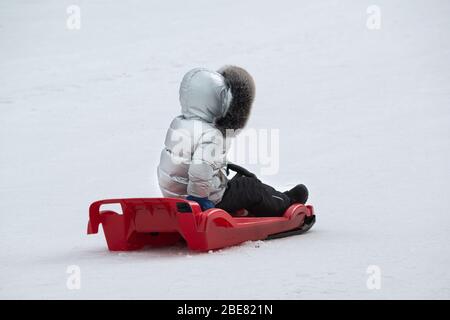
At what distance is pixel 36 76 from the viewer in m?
12.0

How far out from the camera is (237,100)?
15.2 ft

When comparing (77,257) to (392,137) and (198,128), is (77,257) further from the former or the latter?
(392,137)

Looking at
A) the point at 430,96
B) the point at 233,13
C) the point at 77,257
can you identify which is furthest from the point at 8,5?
the point at 77,257

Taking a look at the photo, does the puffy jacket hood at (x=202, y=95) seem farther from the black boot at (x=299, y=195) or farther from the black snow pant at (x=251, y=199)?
the black boot at (x=299, y=195)

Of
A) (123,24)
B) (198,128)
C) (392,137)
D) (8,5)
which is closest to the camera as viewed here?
(198,128)

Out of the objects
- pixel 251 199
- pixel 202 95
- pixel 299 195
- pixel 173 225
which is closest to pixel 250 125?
pixel 299 195

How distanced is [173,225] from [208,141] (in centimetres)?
47

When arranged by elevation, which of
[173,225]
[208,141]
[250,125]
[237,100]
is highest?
[237,100]

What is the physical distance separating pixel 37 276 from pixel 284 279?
119 centimetres

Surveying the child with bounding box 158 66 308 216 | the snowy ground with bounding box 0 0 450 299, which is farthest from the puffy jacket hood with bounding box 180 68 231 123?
the snowy ground with bounding box 0 0 450 299

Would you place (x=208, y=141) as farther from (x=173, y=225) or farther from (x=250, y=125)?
(x=250, y=125)

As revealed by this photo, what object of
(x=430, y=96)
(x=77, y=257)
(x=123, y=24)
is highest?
(x=123, y=24)

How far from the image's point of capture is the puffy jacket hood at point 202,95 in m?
4.44

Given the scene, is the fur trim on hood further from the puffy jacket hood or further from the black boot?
the black boot
